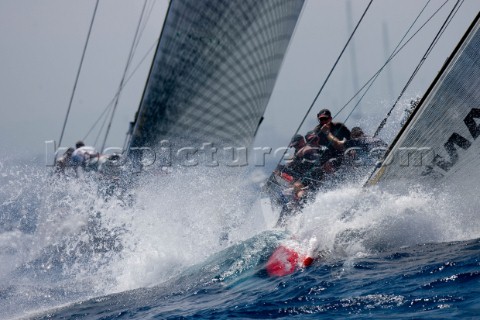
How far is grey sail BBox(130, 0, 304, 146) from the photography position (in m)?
5.71

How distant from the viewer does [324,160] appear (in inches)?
306

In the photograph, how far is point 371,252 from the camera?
5.54 meters

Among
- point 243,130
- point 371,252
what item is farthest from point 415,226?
point 243,130

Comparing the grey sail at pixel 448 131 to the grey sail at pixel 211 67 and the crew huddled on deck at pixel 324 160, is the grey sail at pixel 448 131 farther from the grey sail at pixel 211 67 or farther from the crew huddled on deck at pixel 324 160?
the grey sail at pixel 211 67

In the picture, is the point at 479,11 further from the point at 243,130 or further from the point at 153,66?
the point at 153,66

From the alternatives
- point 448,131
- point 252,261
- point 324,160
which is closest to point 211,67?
point 252,261

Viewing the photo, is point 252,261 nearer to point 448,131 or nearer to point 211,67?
point 211,67

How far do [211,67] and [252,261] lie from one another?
6.39 feet

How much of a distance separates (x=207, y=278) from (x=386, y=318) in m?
2.42

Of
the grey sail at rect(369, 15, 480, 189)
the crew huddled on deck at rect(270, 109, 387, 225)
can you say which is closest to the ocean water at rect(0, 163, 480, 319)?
the grey sail at rect(369, 15, 480, 189)

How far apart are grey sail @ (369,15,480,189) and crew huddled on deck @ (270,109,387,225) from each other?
1451mm

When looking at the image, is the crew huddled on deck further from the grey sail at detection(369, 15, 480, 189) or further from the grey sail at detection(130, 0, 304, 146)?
the grey sail at detection(130, 0, 304, 146)

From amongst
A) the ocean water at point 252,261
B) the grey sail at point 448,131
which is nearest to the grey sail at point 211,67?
the ocean water at point 252,261

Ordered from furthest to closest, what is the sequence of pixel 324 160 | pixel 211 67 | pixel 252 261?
pixel 324 160, pixel 252 261, pixel 211 67
